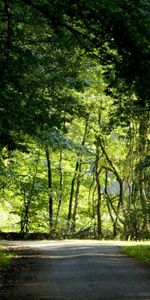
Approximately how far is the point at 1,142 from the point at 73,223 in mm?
25337

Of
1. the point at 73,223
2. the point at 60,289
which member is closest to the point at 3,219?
the point at 73,223

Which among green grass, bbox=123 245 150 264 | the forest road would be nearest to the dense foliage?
green grass, bbox=123 245 150 264

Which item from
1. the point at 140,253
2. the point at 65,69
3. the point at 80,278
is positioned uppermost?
the point at 65,69

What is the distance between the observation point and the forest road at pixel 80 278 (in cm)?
1045

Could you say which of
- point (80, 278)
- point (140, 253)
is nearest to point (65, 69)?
point (80, 278)

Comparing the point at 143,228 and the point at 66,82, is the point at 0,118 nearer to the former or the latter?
the point at 66,82

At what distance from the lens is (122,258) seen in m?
17.7

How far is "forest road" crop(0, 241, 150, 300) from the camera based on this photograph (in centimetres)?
1045

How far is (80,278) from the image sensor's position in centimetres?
1271

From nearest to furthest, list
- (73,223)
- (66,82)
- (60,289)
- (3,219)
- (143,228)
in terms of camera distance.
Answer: (60,289)
(66,82)
(143,228)
(73,223)
(3,219)

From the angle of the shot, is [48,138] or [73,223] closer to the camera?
[48,138]

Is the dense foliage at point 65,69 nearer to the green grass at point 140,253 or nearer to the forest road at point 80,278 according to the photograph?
the green grass at point 140,253

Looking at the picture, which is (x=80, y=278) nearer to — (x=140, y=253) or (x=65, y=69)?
(x=140, y=253)

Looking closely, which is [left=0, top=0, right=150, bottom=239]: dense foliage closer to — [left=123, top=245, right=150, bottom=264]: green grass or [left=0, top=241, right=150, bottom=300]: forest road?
[left=123, top=245, right=150, bottom=264]: green grass
